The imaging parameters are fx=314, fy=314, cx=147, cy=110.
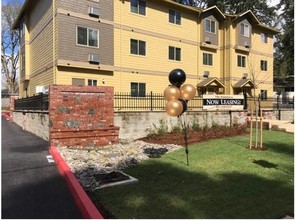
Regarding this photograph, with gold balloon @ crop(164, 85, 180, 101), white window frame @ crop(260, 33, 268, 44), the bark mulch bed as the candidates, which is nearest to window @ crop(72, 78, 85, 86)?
the bark mulch bed

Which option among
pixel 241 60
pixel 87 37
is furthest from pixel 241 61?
pixel 87 37

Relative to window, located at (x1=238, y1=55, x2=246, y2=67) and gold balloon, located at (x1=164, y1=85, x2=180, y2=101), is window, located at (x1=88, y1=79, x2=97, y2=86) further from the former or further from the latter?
window, located at (x1=238, y1=55, x2=246, y2=67)

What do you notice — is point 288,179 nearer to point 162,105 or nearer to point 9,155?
point 9,155

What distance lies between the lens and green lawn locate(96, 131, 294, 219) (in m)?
5.08

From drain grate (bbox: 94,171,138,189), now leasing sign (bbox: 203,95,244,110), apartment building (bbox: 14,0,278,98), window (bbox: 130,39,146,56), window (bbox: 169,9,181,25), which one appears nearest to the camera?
drain grate (bbox: 94,171,138,189)

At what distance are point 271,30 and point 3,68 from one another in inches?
1678

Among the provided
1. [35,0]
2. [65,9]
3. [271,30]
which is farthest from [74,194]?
[271,30]

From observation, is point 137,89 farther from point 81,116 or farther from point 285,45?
point 285,45

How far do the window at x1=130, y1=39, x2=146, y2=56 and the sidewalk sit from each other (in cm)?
1294

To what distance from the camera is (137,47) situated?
22.3m

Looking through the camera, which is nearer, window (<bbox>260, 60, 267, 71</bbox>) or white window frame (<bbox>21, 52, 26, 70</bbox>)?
white window frame (<bbox>21, 52, 26, 70</bbox>)

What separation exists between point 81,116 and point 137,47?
11472mm

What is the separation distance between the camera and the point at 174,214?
498 cm

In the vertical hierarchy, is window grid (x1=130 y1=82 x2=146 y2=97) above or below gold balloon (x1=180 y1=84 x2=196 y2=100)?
above
